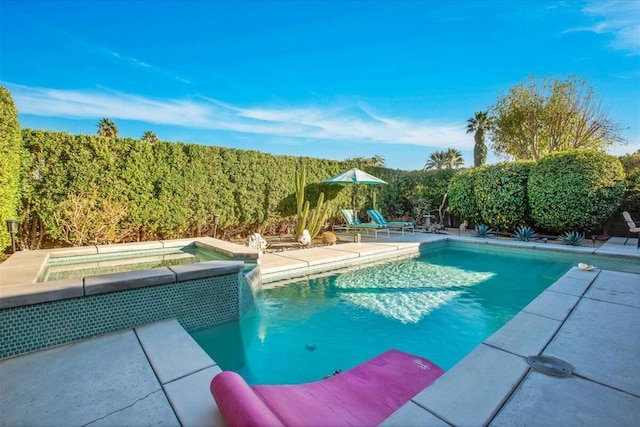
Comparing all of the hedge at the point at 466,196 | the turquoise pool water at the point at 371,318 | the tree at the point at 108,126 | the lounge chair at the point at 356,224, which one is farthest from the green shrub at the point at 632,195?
the tree at the point at 108,126

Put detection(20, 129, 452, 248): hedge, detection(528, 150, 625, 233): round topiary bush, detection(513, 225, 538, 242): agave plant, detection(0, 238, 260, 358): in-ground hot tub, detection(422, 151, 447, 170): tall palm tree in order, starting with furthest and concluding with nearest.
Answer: detection(422, 151, 447, 170): tall palm tree
detection(513, 225, 538, 242): agave plant
detection(528, 150, 625, 233): round topiary bush
detection(20, 129, 452, 248): hedge
detection(0, 238, 260, 358): in-ground hot tub

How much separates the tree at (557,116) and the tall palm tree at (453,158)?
910 inches

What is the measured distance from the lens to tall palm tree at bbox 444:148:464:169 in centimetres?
4173

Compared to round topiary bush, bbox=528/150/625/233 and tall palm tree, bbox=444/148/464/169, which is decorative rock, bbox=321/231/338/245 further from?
tall palm tree, bbox=444/148/464/169

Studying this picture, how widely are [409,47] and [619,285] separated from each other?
330 inches

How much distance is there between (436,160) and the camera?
43.8m

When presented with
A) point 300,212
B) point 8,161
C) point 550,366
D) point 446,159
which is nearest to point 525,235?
point 300,212

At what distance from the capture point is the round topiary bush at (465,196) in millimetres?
10773

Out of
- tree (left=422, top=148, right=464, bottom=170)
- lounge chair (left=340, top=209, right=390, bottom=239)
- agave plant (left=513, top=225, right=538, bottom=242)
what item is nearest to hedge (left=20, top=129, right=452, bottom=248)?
lounge chair (left=340, top=209, right=390, bottom=239)

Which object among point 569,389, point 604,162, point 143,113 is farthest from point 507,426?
point 143,113

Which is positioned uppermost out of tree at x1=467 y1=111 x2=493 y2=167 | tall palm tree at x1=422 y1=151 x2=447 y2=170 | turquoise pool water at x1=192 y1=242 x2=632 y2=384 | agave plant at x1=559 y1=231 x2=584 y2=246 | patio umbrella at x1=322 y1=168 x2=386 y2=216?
tall palm tree at x1=422 y1=151 x2=447 y2=170

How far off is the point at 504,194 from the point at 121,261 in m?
11.1

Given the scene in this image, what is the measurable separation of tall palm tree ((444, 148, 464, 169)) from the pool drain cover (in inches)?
1723

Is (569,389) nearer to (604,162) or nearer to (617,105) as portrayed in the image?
(604,162)
